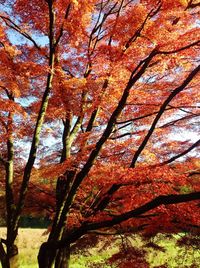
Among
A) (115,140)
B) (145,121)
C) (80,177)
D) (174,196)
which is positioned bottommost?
(174,196)

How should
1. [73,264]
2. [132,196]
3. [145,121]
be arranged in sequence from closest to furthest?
1. [132,196]
2. [145,121]
3. [73,264]

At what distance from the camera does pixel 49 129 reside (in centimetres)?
1209

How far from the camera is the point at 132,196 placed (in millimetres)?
8656

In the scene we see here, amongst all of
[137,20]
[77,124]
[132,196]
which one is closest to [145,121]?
[77,124]

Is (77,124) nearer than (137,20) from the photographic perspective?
No

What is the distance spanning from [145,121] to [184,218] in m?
4.08

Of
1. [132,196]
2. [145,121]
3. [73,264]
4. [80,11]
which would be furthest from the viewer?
[73,264]

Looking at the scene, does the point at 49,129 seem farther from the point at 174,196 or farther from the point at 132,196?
the point at 174,196

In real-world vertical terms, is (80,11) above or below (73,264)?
above

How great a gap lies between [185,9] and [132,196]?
15.1 feet

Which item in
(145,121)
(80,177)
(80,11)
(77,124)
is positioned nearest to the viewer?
(80,177)

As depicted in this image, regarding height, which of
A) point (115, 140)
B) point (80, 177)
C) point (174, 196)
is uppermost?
point (115, 140)

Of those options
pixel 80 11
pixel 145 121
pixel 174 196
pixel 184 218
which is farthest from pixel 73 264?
pixel 174 196

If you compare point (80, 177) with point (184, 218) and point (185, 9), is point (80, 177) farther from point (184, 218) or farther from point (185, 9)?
point (185, 9)
